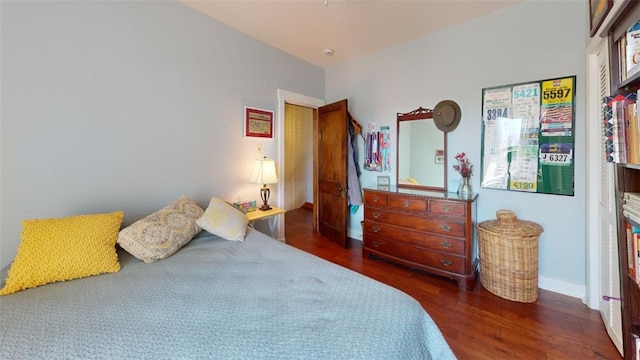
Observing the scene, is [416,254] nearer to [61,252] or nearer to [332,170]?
[332,170]

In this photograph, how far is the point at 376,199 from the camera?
108 inches

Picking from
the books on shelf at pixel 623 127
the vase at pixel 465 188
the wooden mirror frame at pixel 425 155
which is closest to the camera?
the books on shelf at pixel 623 127

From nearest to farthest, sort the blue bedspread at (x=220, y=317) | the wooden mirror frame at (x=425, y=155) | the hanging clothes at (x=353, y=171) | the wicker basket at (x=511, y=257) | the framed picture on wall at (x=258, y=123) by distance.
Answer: the blue bedspread at (x=220, y=317)
the wicker basket at (x=511, y=257)
the wooden mirror frame at (x=425, y=155)
the framed picture on wall at (x=258, y=123)
the hanging clothes at (x=353, y=171)

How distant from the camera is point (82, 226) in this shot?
1426mm

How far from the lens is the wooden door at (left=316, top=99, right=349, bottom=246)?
3156 mm

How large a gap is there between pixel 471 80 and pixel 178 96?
2920 mm

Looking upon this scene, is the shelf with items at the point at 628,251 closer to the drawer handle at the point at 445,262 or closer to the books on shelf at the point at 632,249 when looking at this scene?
the books on shelf at the point at 632,249

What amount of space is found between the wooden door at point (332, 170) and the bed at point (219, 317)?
1.88 metres

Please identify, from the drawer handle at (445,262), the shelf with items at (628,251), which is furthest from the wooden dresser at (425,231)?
the shelf with items at (628,251)

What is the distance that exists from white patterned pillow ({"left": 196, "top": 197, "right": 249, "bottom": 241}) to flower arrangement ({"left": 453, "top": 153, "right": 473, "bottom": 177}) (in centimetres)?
217

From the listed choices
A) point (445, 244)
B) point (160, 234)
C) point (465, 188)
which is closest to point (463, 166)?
point (465, 188)

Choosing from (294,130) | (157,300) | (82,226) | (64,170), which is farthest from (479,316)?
(294,130)

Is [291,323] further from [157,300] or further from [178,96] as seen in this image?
[178,96]

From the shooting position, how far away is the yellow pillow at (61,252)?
4.00ft
